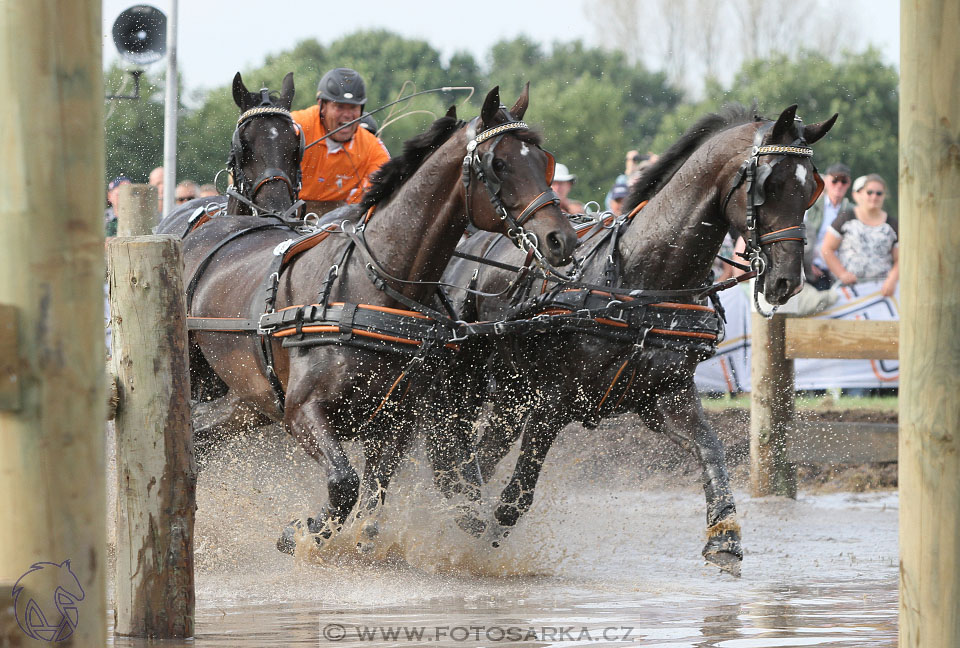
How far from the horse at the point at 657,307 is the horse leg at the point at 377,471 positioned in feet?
1.09

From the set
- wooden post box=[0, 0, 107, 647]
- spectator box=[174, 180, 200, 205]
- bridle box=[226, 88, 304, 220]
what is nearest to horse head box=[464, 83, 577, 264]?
bridle box=[226, 88, 304, 220]

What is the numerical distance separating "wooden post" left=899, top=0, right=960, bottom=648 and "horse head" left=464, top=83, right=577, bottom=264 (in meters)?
2.32

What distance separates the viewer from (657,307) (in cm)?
613

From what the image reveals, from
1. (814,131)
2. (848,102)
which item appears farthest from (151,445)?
(848,102)

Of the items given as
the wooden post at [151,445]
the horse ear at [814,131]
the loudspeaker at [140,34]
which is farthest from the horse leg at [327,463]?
the loudspeaker at [140,34]

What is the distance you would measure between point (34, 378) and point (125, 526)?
→ 139cm

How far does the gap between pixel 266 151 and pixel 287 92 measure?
468 millimetres

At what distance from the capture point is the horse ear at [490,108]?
5.45 meters

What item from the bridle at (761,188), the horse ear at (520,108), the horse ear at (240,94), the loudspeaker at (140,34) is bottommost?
the bridle at (761,188)

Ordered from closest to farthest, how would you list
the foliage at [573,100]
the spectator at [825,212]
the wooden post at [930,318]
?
the wooden post at [930,318], the spectator at [825,212], the foliage at [573,100]

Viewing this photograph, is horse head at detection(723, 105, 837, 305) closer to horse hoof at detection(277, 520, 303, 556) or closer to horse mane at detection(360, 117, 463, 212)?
horse mane at detection(360, 117, 463, 212)

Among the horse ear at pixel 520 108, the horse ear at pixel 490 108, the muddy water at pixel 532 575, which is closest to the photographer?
the muddy water at pixel 532 575

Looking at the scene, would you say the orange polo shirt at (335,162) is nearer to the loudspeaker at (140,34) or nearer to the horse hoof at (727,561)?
the loudspeaker at (140,34)

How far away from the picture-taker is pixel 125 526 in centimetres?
404
